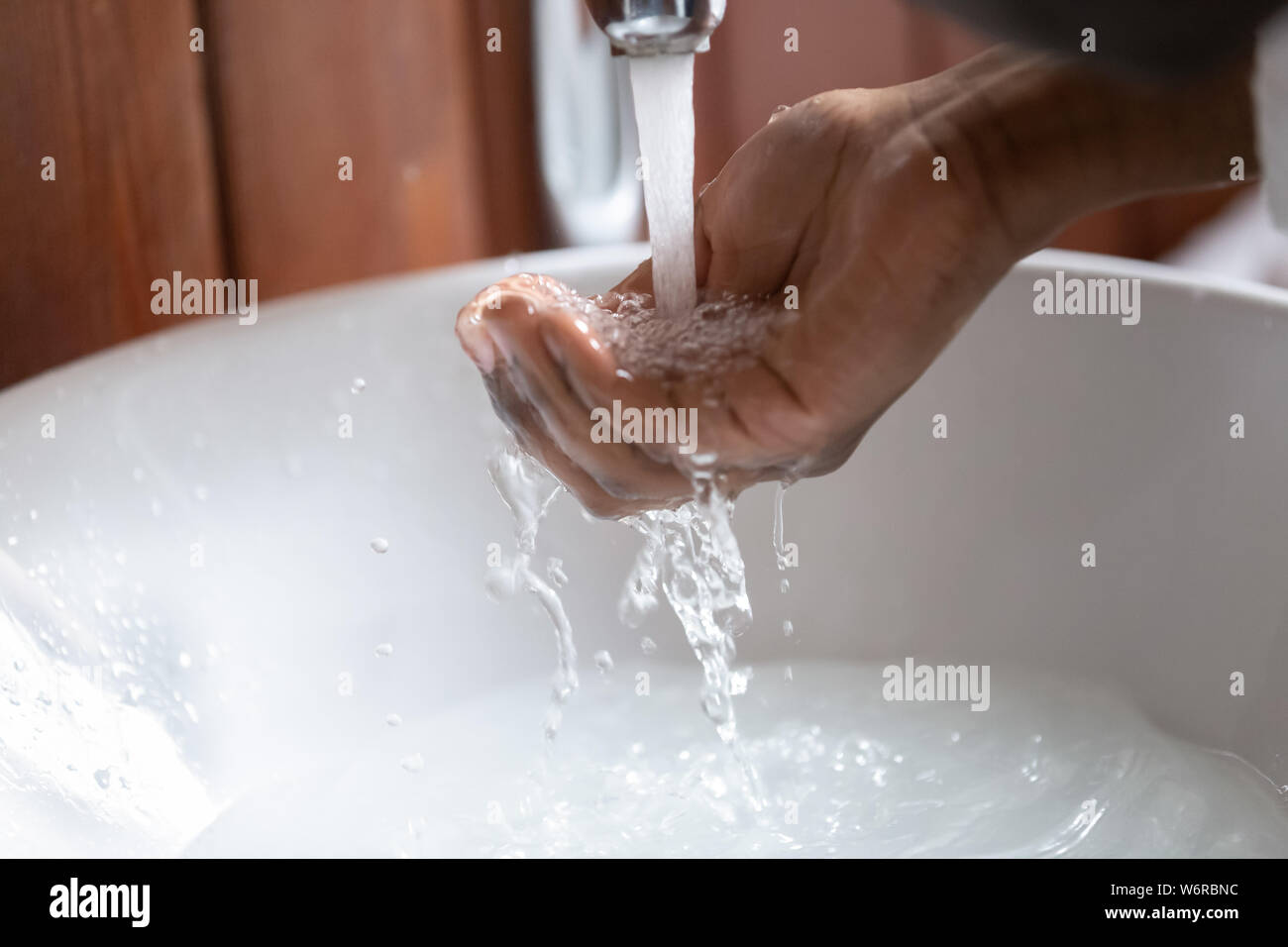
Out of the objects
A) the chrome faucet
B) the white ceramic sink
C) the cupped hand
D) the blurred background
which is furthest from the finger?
the blurred background

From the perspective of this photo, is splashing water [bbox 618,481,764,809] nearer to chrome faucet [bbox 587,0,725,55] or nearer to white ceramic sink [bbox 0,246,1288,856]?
white ceramic sink [bbox 0,246,1288,856]

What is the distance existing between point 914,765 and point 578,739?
20 centimetres

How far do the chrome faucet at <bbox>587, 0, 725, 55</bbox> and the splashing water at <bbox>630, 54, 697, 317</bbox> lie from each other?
0.03m

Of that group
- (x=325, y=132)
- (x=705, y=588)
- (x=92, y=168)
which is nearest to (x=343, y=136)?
(x=325, y=132)

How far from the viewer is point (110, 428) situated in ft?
2.59

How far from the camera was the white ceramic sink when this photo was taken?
0.75 meters

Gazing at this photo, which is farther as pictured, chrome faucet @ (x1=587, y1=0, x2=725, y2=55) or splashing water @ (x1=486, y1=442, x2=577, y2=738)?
splashing water @ (x1=486, y1=442, x2=577, y2=738)

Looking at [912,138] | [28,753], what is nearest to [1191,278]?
[912,138]

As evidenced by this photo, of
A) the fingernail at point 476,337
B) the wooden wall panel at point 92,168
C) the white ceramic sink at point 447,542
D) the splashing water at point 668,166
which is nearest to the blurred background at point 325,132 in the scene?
the wooden wall panel at point 92,168

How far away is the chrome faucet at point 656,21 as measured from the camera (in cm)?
45

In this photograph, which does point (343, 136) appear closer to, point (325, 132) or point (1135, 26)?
point (325, 132)

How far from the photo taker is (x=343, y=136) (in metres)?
1.16

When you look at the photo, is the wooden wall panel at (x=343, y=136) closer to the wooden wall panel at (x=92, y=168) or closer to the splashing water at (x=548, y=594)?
the wooden wall panel at (x=92, y=168)
